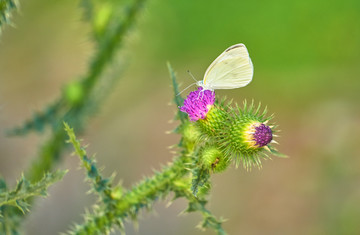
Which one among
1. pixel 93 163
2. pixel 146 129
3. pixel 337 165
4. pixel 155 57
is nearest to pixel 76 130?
pixel 93 163

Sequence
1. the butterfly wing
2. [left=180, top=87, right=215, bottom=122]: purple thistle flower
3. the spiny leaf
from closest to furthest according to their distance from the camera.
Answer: the spiny leaf < [left=180, top=87, right=215, bottom=122]: purple thistle flower < the butterfly wing

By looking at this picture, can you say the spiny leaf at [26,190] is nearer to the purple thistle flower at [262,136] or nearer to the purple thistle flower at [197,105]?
the purple thistle flower at [197,105]

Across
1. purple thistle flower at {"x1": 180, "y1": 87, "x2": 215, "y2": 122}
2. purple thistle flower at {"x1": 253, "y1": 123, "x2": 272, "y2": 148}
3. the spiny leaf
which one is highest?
the spiny leaf

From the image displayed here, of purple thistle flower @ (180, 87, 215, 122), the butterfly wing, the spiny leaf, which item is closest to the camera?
the spiny leaf

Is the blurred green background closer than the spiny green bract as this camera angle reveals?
No

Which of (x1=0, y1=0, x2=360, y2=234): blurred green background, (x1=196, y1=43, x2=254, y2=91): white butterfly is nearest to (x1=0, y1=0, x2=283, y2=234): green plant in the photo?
(x1=196, y1=43, x2=254, y2=91): white butterfly

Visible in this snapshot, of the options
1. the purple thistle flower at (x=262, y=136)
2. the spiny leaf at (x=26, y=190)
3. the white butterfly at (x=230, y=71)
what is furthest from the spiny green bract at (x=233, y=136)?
the spiny leaf at (x=26, y=190)

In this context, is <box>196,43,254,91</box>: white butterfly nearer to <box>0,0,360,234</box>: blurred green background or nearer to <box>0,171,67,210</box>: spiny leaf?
<box>0,171,67,210</box>: spiny leaf
